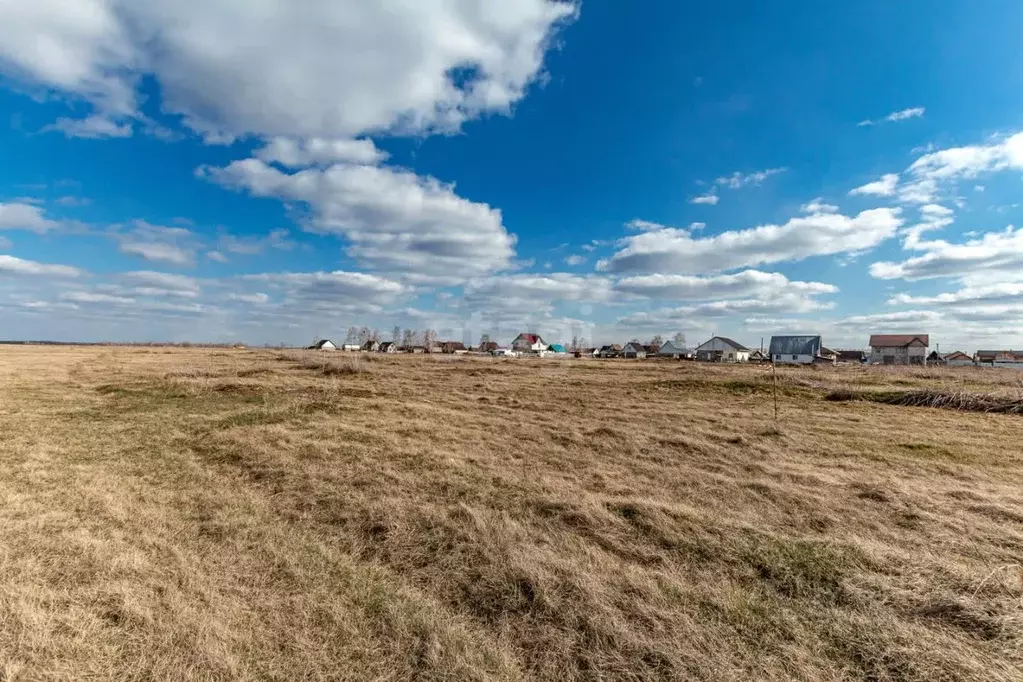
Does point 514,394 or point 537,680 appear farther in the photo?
point 514,394

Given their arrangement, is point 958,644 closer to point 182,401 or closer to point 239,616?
point 239,616

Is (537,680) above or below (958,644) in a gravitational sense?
below

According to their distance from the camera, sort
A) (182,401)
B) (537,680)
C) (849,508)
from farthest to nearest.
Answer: (182,401)
(849,508)
(537,680)

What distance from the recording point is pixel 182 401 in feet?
58.4

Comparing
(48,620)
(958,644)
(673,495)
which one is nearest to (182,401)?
(48,620)

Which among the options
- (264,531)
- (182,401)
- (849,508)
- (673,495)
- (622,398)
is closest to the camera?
(264,531)

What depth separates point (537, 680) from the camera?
12.0 ft

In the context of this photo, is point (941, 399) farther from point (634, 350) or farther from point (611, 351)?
point (611, 351)

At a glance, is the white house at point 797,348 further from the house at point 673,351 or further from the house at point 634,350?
the house at point 634,350

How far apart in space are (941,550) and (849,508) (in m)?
1.55

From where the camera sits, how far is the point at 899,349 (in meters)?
76.1

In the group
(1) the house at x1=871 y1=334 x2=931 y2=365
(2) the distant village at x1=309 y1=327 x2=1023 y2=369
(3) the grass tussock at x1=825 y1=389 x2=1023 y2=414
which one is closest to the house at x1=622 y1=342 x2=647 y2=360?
(2) the distant village at x1=309 y1=327 x2=1023 y2=369

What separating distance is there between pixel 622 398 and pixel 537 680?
62.2ft

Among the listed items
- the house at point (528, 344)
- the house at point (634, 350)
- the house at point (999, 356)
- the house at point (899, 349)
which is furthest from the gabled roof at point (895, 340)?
the house at point (528, 344)
